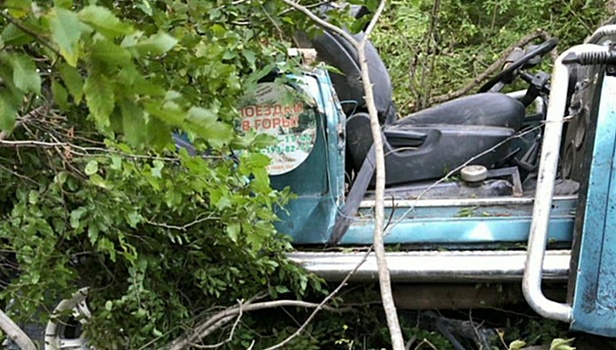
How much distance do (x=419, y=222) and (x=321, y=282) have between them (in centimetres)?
39

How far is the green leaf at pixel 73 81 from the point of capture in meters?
0.79

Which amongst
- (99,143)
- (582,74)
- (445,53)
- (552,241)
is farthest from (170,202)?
(445,53)

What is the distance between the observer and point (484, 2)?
21.9ft

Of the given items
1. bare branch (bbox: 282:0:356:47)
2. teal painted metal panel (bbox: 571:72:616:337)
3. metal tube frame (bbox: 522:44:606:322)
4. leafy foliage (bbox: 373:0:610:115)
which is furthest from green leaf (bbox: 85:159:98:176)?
leafy foliage (bbox: 373:0:610:115)

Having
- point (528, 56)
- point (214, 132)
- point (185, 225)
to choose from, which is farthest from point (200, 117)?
point (528, 56)

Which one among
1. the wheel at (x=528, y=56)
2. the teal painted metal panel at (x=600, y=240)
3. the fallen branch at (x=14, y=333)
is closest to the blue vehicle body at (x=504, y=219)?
the teal painted metal panel at (x=600, y=240)

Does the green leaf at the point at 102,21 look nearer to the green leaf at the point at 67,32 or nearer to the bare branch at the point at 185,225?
the green leaf at the point at 67,32

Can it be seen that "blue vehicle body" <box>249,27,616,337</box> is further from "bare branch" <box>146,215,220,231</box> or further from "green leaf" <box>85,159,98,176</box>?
"green leaf" <box>85,159,98,176</box>

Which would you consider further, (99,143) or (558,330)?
(558,330)

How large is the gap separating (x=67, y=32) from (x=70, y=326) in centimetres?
238

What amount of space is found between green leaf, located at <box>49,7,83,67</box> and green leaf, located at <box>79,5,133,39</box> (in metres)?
0.01

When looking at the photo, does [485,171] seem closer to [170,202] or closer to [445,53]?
[170,202]

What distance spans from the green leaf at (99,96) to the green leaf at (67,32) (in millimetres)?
53

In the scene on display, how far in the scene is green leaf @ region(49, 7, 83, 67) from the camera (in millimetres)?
692
